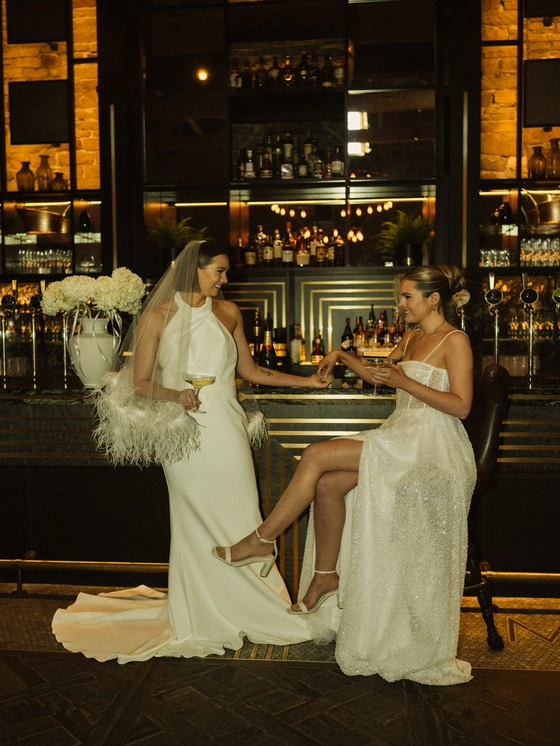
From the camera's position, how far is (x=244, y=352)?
129 inches

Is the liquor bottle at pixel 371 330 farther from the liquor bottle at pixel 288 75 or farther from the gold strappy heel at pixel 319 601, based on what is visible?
the gold strappy heel at pixel 319 601

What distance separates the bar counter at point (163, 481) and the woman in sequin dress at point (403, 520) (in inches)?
24.7

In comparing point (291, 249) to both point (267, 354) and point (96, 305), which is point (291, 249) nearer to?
point (267, 354)

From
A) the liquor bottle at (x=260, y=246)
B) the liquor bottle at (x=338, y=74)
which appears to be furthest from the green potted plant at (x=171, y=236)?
the liquor bottle at (x=338, y=74)

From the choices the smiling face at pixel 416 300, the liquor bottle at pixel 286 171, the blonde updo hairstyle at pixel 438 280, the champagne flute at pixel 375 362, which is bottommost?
the champagne flute at pixel 375 362

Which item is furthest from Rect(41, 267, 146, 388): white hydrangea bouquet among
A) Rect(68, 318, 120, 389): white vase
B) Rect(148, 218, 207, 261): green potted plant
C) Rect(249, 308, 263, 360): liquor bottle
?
Rect(148, 218, 207, 261): green potted plant

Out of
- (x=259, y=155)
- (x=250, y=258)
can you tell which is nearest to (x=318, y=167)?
(x=259, y=155)

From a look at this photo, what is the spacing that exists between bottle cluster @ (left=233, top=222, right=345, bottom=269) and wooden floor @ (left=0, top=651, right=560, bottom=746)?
11.0ft

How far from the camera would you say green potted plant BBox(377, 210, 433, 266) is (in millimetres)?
5457

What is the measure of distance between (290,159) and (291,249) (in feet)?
2.11

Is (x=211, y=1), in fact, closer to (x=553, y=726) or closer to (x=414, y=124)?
(x=414, y=124)

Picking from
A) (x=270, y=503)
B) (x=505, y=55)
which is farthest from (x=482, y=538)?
(x=505, y=55)

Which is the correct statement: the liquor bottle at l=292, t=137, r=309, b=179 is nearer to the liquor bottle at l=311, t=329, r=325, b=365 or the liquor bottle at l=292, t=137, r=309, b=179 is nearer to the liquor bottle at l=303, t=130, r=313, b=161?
the liquor bottle at l=303, t=130, r=313, b=161

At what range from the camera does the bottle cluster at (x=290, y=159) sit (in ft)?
18.5
